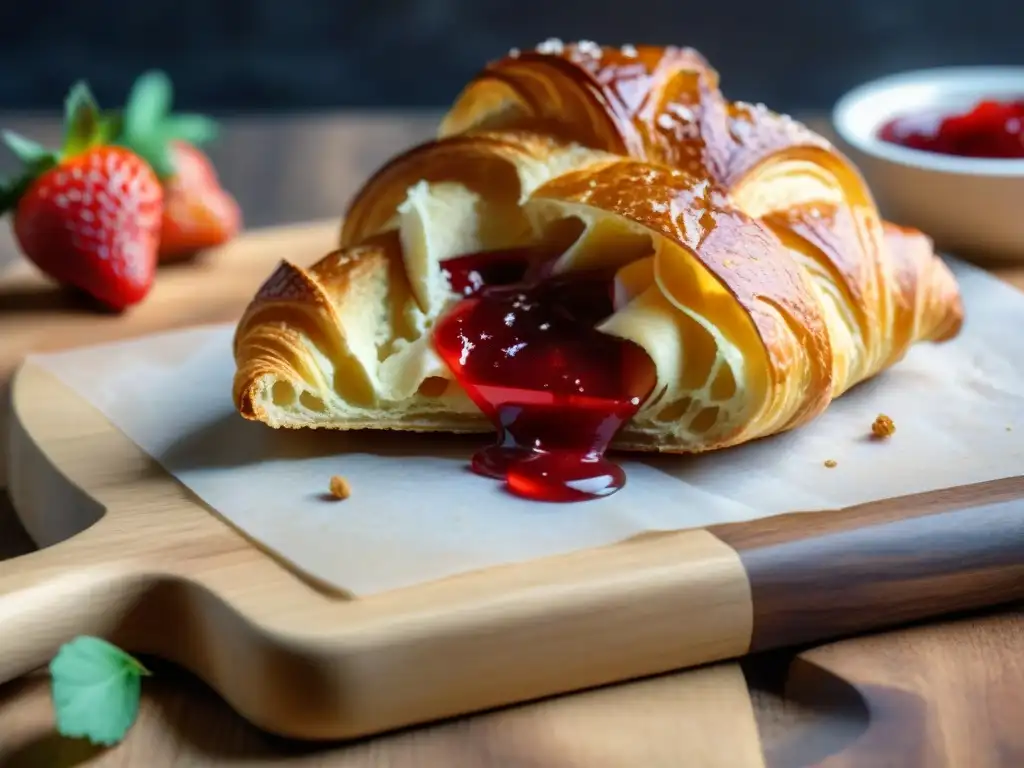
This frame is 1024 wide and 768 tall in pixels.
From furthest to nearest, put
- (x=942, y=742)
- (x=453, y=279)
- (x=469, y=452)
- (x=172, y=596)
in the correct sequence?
1. (x=453, y=279)
2. (x=469, y=452)
3. (x=172, y=596)
4. (x=942, y=742)

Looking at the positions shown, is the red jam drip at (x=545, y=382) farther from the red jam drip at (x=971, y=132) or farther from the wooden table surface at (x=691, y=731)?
the red jam drip at (x=971, y=132)

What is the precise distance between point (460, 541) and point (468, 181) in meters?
0.62

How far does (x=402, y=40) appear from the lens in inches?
173

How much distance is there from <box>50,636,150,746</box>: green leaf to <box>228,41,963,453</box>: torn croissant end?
39cm

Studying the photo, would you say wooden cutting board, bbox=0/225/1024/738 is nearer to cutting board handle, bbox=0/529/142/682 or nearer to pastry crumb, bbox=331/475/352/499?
cutting board handle, bbox=0/529/142/682

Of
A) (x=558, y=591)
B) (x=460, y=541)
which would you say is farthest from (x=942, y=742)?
(x=460, y=541)

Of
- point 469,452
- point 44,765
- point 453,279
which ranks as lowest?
point 44,765

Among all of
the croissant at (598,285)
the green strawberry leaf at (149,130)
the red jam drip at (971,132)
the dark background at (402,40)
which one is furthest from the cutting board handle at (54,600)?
the dark background at (402,40)

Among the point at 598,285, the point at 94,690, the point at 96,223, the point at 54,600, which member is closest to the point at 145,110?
the point at 96,223

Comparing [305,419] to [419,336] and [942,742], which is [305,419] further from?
[942,742]

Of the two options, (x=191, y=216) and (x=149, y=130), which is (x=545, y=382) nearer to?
(x=191, y=216)

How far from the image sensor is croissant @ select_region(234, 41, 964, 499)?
5.47 feet

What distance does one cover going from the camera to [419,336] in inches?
71.0

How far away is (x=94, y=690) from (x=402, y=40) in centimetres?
334
